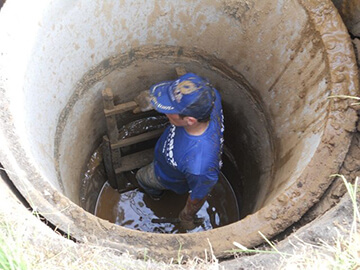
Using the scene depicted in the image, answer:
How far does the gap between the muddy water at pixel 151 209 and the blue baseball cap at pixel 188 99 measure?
166cm

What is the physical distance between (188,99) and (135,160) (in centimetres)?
159

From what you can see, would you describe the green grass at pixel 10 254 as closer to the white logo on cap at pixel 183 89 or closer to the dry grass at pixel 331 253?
the dry grass at pixel 331 253

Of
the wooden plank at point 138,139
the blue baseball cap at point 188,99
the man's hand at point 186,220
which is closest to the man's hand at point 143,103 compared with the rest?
the wooden plank at point 138,139

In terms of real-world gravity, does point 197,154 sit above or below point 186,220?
above

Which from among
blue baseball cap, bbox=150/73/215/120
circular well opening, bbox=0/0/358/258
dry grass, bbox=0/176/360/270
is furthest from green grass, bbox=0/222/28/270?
blue baseball cap, bbox=150/73/215/120

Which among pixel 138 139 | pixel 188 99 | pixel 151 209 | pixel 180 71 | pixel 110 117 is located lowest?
pixel 151 209

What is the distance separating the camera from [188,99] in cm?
240

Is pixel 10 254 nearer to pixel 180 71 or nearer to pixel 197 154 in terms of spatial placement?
pixel 197 154

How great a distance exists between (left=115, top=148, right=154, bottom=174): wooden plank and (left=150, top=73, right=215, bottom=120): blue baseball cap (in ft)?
4.39

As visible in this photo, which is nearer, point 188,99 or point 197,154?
point 188,99

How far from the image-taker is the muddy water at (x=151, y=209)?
149 inches

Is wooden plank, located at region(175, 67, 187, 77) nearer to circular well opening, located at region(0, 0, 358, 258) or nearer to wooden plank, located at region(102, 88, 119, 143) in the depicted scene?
circular well opening, located at region(0, 0, 358, 258)

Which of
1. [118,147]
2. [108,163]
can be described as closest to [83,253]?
[118,147]

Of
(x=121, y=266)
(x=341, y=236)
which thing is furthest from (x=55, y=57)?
(x=341, y=236)
